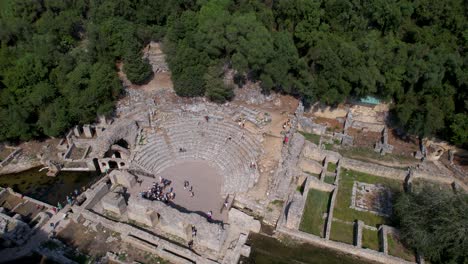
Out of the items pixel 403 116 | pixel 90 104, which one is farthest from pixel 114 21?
pixel 403 116

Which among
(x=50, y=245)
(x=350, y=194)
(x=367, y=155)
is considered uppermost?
(x=367, y=155)

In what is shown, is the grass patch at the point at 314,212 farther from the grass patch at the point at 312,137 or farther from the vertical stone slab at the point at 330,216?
the grass patch at the point at 312,137

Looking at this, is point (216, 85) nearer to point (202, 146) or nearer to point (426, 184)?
point (202, 146)

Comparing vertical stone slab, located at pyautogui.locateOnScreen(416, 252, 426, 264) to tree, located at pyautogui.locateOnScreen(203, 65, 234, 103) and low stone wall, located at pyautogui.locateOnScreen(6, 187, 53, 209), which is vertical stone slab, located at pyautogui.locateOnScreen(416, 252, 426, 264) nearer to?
tree, located at pyautogui.locateOnScreen(203, 65, 234, 103)

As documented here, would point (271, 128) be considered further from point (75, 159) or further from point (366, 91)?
point (75, 159)

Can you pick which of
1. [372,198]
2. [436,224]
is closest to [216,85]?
[372,198]

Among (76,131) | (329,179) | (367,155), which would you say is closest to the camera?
(329,179)

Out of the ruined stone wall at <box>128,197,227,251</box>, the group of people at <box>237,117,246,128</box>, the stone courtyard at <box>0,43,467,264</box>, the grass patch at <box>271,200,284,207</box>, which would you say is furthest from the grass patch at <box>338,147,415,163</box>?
the ruined stone wall at <box>128,197,227,251</box>
